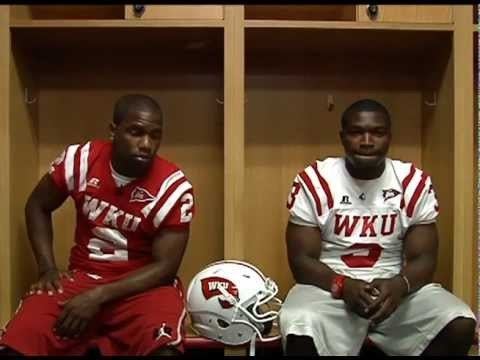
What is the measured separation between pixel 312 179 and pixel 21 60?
0.84 meters

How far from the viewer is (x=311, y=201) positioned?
162 cm

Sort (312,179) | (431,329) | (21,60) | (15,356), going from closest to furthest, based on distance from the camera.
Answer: (15,356), (431,329), (312,179), (21,60)

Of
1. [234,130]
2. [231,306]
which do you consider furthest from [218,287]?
[234,130]

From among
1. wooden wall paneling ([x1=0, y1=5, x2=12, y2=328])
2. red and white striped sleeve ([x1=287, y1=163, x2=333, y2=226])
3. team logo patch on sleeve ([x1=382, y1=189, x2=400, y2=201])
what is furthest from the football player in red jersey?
team logo patch on sleeve ([x1=382, y1=189, x2=400, y2=201])

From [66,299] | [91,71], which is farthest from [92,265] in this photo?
[91,71]

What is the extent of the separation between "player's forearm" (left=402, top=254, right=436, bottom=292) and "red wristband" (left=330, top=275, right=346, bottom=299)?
0.15m

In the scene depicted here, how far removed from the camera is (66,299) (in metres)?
1.51

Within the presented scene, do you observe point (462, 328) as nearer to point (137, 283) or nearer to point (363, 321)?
point (363, 321)

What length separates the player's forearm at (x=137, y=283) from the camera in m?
1.46

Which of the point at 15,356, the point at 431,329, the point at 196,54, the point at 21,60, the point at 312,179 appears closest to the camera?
the point at 15,356

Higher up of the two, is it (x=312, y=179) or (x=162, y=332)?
(x=312, y=179)

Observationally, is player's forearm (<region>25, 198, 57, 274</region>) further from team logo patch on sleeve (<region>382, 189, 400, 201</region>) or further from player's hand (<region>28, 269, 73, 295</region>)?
team logo patch on sleeve (<region>382, 189, 400, 201</region>)

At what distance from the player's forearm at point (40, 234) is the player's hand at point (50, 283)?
0.05ft

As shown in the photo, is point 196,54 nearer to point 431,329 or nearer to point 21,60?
point 21,60
